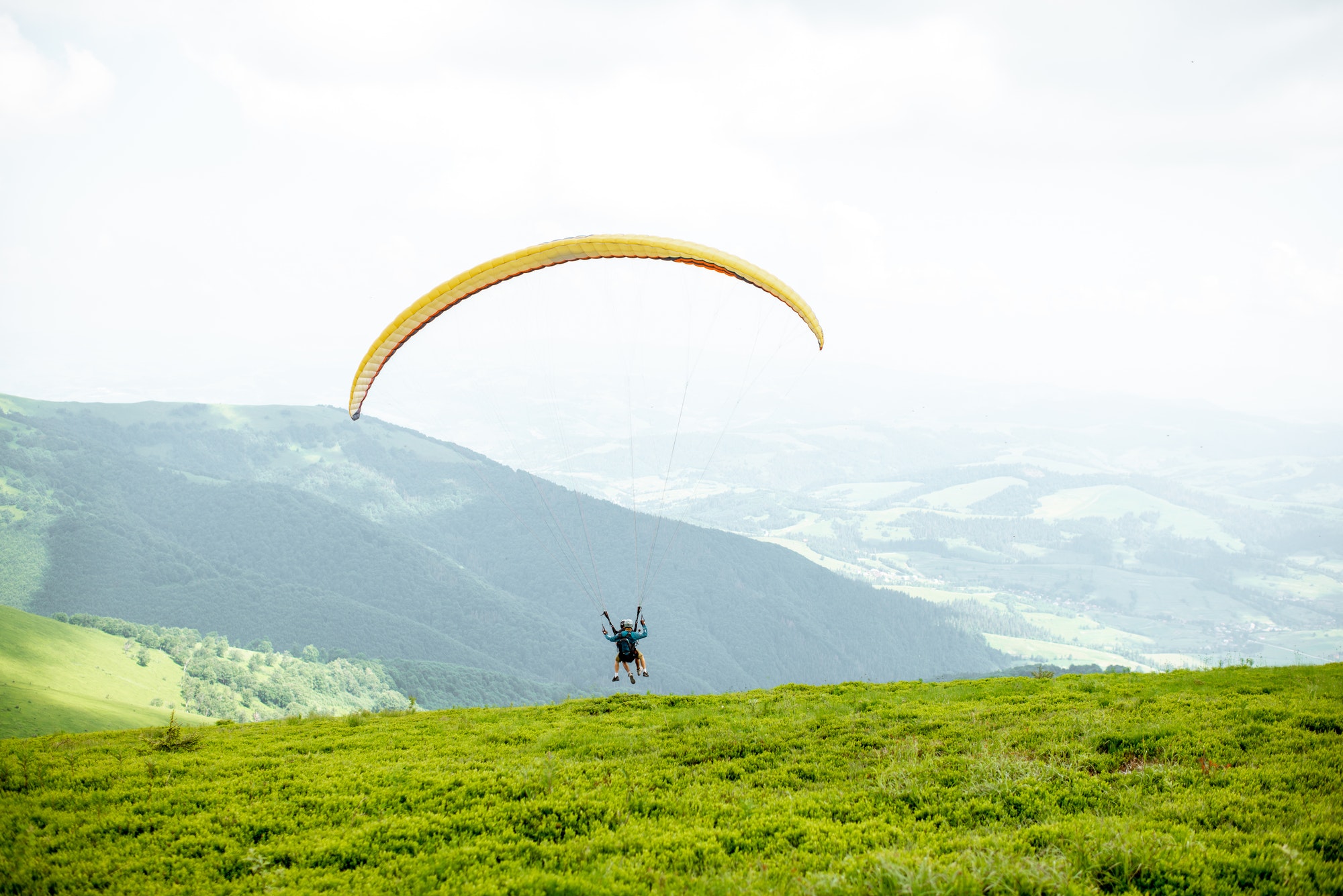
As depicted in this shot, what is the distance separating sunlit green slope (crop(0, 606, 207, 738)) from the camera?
52812 mm

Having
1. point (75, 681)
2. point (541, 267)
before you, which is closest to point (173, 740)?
point (541, 267)

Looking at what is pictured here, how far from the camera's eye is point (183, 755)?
12.4 metres

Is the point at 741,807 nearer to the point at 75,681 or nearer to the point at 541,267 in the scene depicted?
the point at 541,267

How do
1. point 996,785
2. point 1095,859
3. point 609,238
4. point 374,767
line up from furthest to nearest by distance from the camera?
point 609,238 → point 374,767 → point 996,785 → point 1095,859

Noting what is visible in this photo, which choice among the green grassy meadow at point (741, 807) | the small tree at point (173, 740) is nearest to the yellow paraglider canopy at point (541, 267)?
the small tree at point (173, 740)

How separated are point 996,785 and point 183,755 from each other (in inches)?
564

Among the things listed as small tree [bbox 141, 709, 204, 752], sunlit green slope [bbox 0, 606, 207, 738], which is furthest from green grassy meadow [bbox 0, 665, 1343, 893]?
sunlit green slope [bbox 0, 606, 207, 738]

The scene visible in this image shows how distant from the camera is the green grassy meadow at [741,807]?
6582 mm

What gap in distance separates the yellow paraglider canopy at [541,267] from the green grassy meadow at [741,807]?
10.4 m

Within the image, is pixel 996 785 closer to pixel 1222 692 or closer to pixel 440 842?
pixel 440 842

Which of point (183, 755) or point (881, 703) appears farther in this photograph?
point (881, 703)

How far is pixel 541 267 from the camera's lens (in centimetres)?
1853

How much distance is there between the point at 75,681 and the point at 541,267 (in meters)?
121

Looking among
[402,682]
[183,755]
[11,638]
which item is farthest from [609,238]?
[402,682]
